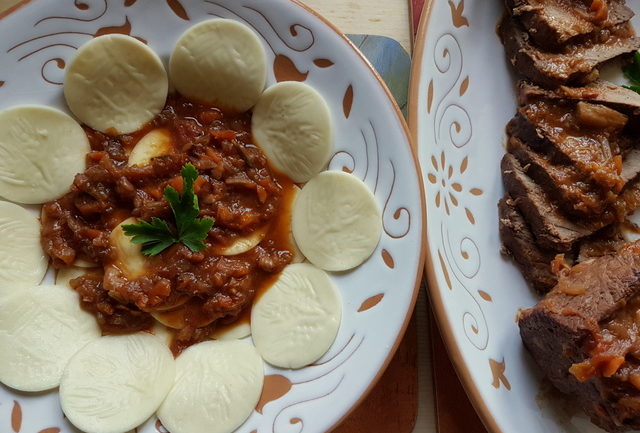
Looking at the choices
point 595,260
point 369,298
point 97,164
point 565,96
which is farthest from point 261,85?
point 595,260

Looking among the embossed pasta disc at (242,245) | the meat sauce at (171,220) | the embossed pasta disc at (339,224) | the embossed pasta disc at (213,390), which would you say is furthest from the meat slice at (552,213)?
the embossed pasta disc at (213,390)

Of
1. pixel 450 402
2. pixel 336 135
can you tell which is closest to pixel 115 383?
pixel 336 135

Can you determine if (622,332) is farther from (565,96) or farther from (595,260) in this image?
(565,96)

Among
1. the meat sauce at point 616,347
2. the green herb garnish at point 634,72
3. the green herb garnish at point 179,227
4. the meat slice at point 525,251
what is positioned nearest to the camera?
the meat sauce at point 616,347

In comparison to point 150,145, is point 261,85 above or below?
above

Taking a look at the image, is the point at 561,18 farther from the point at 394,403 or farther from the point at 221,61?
the point at 394,403

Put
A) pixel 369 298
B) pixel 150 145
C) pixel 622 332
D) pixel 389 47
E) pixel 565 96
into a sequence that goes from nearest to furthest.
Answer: pixel 622 332, pixel 369 298, pixel 150 145, pixel 565 96, pixel 389 47

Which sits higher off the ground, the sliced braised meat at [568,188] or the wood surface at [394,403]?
the sliced braised meat at [568,188]

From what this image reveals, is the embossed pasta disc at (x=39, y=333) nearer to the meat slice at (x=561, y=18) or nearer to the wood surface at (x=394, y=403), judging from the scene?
the wood surface at (x=394, y=403)
